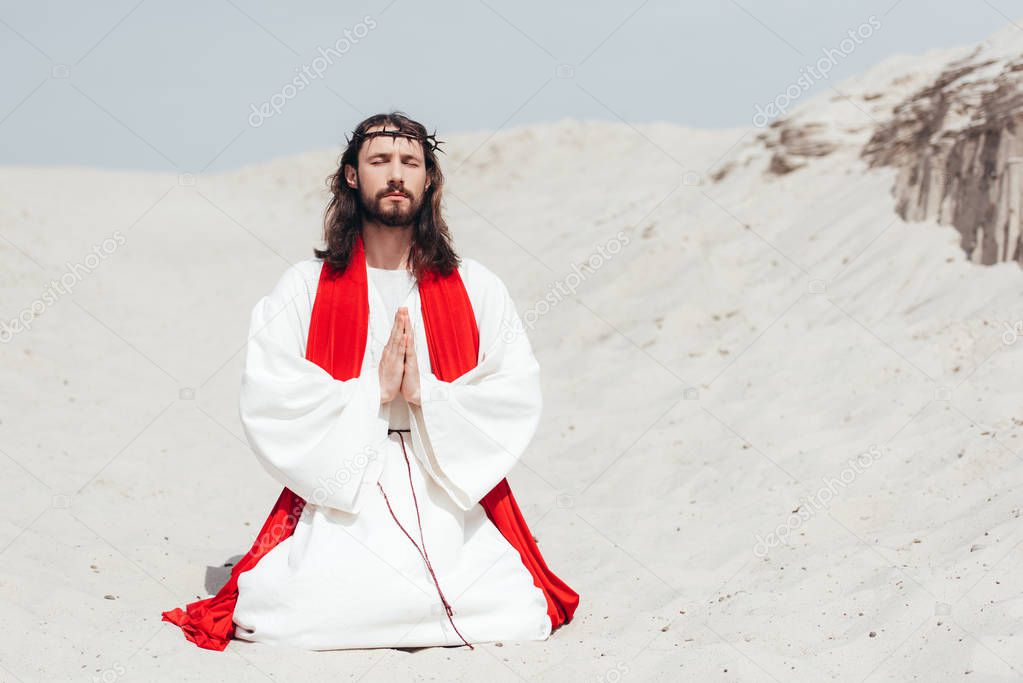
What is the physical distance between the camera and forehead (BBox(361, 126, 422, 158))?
12.7 feet

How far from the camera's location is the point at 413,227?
13.1 feet

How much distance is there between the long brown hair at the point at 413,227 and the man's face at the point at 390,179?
2.3 inches

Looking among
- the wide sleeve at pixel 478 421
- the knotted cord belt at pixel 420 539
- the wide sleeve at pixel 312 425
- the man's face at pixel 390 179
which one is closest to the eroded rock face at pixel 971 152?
the wide sleeve at pixel 478 421

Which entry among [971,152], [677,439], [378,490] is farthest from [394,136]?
[971,152]

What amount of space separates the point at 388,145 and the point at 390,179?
0.13 m

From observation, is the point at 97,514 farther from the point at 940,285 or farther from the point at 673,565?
the point at 940,285

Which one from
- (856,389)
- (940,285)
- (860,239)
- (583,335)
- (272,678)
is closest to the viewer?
(272,678)

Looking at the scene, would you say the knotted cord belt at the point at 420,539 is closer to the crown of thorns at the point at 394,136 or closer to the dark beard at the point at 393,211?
the dark beard at the point at 393,211

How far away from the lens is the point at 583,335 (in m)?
8.34

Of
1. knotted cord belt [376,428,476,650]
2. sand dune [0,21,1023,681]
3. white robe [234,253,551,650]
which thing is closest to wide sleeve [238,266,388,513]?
white robe [234,253,551,650]

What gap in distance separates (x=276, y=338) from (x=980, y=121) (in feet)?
16.7

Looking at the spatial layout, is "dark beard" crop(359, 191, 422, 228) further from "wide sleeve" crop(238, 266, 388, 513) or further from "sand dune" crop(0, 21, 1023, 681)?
"sand dune" crop(0, 21, 1023, 681)

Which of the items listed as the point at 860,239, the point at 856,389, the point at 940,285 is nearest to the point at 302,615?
the point at 856,389

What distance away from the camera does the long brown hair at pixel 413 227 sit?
12.9ft
